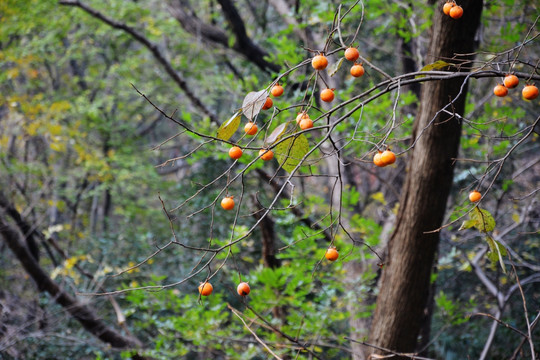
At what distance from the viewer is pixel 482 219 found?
1137 millimetres

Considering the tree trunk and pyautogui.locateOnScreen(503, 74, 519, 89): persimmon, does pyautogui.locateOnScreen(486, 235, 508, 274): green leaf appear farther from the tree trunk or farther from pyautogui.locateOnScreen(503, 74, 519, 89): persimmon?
the tree trunk

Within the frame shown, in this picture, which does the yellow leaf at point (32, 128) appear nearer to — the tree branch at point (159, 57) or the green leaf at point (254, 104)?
the tree branch at point (159, 57)

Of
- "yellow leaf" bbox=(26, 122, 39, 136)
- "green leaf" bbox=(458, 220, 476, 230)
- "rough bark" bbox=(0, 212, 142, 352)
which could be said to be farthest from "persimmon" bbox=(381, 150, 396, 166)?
"yellow leaf" bbox=(26, 122, 39, 136)

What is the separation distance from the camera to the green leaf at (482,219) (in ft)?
3.73

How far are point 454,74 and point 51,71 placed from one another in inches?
331

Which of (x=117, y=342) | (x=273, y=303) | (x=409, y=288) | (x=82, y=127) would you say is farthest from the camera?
(x=82, y=127)

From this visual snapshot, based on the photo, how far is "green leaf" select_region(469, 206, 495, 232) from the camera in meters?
1.14

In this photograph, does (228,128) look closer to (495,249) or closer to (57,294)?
(495,249)

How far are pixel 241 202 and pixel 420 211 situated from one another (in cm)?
78

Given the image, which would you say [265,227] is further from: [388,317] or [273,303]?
[388,317]

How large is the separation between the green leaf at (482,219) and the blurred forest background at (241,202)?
0.05 meters

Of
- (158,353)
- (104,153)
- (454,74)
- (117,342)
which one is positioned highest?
(104,153)

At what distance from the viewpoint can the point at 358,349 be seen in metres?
3.02

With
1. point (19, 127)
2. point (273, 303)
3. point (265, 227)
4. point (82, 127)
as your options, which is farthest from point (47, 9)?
point (273, 303)
